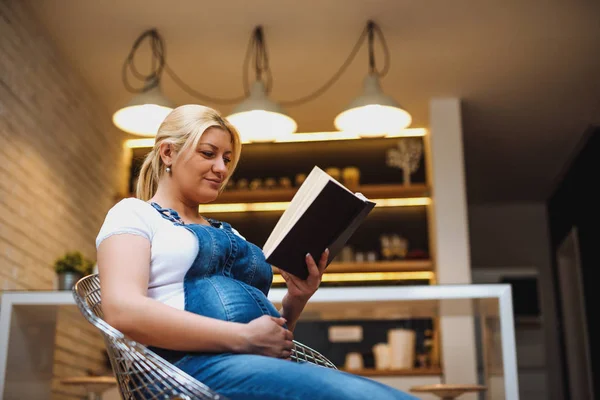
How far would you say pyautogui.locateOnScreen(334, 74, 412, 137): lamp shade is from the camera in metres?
4.01

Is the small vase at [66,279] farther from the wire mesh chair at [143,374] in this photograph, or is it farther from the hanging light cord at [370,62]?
the wire mesh chair at [143,374]

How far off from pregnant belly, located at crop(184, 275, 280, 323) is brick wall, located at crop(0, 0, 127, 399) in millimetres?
2059

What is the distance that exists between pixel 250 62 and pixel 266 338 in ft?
12.3

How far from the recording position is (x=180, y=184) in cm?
156

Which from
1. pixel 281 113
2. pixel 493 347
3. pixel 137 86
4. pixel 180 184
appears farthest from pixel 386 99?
pixel 180 184

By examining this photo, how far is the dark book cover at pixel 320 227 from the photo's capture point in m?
1.37

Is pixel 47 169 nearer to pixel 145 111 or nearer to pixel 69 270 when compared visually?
pixel 145 111

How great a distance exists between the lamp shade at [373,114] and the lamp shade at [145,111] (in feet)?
3.19

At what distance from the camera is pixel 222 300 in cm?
135

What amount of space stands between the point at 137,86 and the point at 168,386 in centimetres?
422

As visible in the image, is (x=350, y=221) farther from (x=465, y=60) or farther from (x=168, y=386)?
(x=465, y=60)

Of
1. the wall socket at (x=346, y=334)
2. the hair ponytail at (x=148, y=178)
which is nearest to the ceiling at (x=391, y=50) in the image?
the wall socket at (x=346, y=334)

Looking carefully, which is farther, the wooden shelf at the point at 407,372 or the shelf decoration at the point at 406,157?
the shelf decoration at the point at 406,157

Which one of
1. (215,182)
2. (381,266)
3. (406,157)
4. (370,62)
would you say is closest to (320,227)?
(215,182)
